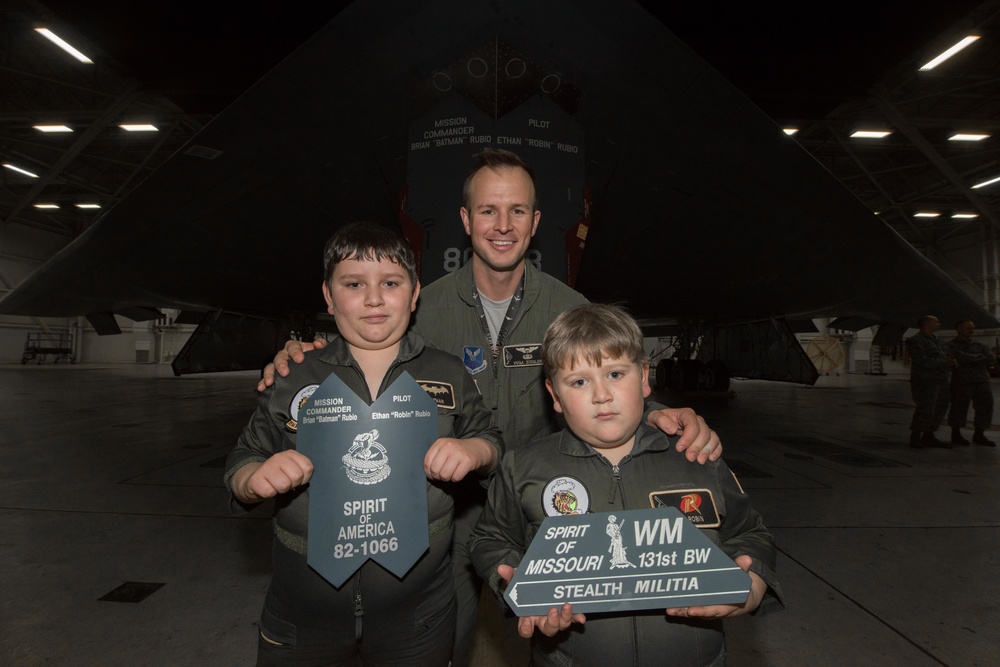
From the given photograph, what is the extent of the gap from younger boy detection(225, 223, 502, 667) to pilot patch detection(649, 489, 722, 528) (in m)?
0.49

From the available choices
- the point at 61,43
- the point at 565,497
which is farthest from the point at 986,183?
the point at 61,43

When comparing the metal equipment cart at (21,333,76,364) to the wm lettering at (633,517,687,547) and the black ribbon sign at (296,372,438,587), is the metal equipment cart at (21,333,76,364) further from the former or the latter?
the wm lettering at (633,517,687,547)

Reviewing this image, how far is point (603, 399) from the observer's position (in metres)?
1.33

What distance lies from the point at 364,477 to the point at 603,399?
676mm

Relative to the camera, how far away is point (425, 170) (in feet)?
15.3

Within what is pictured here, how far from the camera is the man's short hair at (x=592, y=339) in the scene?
137 centimetres

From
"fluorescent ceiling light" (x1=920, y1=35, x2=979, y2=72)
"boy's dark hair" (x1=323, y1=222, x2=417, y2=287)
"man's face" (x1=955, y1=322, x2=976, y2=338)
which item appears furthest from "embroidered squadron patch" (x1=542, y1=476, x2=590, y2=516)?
"fluorescent ceiling light" (x1=920, y1=35, x2=979, y2=72)

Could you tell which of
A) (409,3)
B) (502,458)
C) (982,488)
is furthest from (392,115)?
(982,488)

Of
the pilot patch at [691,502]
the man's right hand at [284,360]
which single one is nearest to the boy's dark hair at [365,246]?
the man's right hand at [284,360]

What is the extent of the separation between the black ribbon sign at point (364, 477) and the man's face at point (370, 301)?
0.20 metres

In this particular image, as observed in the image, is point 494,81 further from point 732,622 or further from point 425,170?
point 732,622

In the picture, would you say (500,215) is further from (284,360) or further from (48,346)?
(48,346)

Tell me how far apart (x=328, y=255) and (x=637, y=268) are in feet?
19.9

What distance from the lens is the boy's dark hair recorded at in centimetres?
150
